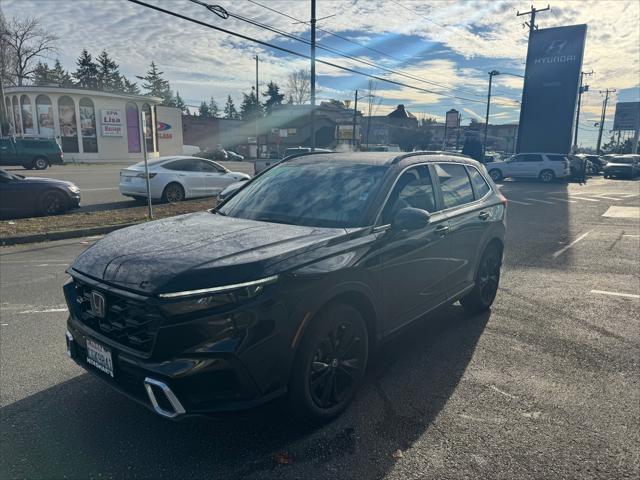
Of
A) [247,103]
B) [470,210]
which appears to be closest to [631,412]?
[470,210]

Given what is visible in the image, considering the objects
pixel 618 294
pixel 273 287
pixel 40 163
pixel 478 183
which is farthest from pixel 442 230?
pixel 40 163

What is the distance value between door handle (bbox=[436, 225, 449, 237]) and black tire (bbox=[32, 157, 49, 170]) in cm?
3115

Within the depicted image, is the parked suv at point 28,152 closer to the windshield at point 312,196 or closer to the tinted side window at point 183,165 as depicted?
the tinted side window at point 183,165

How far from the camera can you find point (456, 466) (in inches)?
105

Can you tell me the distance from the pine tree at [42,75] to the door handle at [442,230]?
6868 cm

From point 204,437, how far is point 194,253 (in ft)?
3.96

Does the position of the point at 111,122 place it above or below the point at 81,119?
below

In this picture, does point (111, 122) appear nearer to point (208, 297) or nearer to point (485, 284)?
point (485, 284)

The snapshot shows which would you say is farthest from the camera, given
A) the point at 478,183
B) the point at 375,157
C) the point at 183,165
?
the point at 183,165

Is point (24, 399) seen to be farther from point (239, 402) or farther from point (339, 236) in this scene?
point (339, 236)

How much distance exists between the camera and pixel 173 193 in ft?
46.4

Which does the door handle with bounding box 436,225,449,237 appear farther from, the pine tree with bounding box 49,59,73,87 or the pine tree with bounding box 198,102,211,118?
the pine tree with bounding box 198,102,211,118

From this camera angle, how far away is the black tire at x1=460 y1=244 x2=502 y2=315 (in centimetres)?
502

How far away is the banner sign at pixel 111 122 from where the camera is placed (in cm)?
4062
